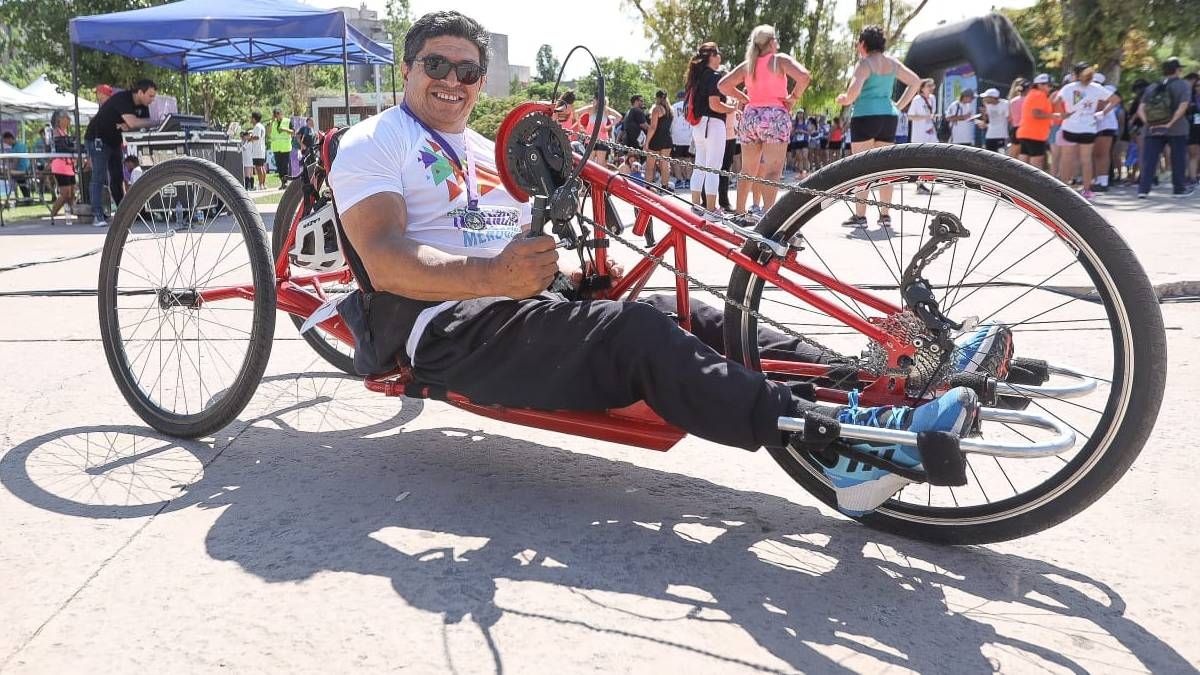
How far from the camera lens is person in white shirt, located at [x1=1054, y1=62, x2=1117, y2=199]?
11.9 metres

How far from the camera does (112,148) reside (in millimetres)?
11508

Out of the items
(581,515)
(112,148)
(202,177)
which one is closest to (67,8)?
(112,148)

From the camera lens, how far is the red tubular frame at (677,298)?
2320 millimetres

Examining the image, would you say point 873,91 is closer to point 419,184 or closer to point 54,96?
point 419,184

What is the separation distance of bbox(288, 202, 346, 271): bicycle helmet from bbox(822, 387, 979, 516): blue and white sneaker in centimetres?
188

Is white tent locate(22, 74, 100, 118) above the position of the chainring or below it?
above

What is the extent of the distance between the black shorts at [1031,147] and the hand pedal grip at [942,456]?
37.8 feet

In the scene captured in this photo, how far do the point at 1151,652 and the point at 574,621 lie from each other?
1097 mm

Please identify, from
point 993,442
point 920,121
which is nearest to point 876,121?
point 920,121

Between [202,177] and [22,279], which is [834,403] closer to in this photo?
[202,177]

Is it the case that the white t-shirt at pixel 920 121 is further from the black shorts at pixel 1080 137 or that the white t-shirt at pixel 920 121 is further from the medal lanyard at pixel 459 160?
the medal lanyard at pixel 459 160

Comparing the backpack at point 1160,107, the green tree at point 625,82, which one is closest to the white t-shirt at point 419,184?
the backpack at point 1160,107

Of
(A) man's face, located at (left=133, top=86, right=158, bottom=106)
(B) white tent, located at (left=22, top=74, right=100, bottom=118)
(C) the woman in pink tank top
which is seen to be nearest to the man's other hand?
(C) the woman in pink tank top

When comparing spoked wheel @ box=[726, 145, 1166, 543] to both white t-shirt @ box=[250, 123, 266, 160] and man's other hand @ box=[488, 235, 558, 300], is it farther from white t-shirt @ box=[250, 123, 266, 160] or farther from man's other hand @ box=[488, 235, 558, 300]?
white t-shirt @ box=[250, 123, 266, 160]
